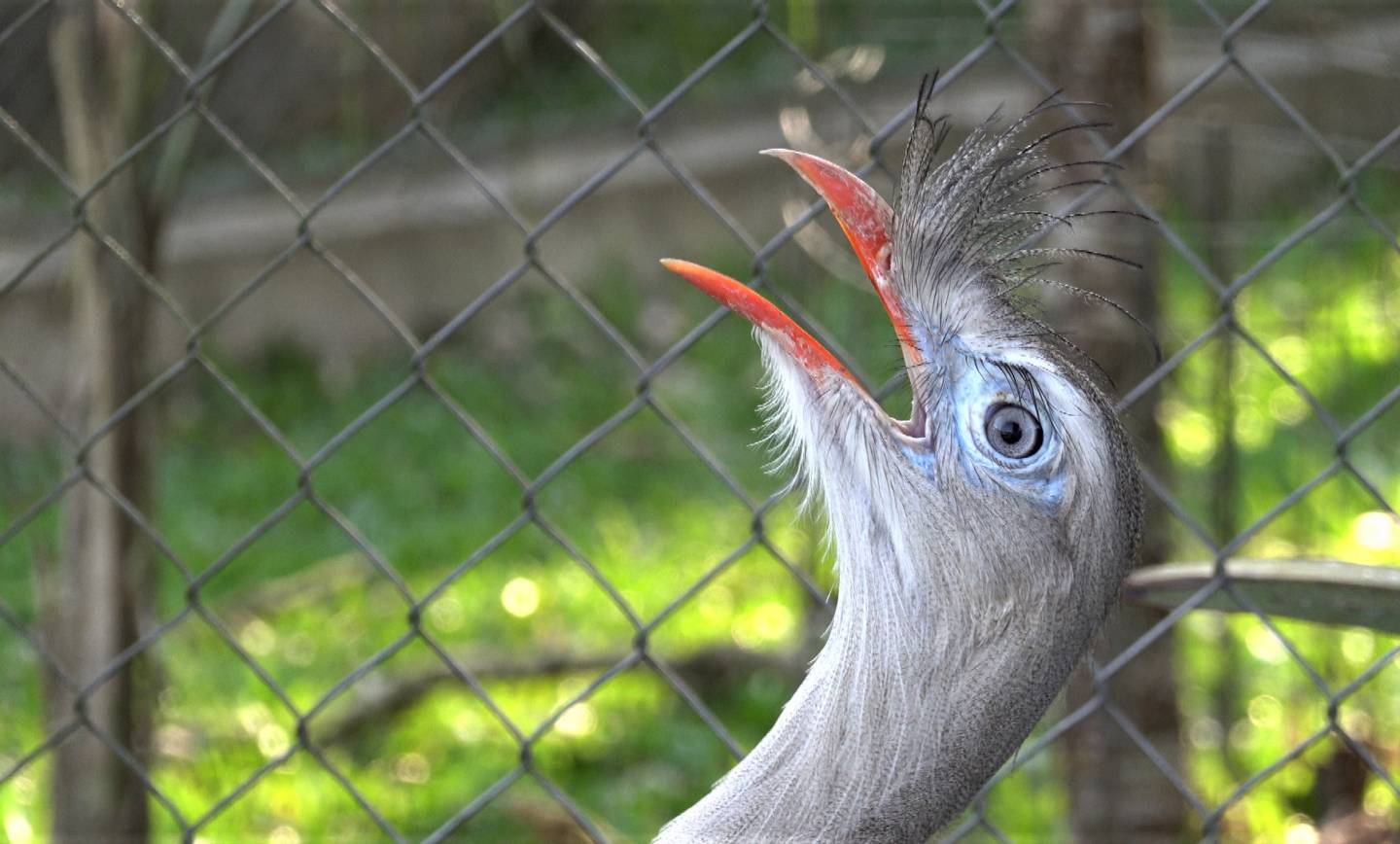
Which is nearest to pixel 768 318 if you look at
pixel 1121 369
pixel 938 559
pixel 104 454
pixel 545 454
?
pixel 938 559

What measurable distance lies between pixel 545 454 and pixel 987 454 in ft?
12.4

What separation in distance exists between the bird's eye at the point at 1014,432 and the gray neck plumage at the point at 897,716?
12cm

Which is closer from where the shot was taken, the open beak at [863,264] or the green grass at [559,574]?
the open beak at [863,264]

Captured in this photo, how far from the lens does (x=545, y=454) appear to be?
523 centimetres

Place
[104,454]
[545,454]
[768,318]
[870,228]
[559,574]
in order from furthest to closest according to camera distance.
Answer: [545,454], [559,574], [104,454], [870,228], [768,318]

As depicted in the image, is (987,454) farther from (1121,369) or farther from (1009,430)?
(1121,369)

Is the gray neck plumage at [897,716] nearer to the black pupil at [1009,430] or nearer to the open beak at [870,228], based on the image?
the black pupil at [1009,430]

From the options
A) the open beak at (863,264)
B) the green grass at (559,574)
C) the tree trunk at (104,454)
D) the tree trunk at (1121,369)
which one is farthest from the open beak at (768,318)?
the tree trunk at (104,454)

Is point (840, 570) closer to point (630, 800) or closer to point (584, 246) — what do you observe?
point (630, 800)

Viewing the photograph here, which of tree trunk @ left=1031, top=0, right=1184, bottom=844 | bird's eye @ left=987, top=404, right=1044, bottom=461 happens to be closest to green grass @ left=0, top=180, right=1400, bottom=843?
tree trunk @ left=1031, top=0, right=1184, bottom=844

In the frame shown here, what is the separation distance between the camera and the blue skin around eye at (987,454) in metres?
1.52

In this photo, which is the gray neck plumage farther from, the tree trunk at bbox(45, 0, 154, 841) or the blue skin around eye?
the tree trunk at bbox(45, 0, 154, 841)

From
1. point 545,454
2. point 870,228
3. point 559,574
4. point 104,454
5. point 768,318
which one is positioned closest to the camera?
point 768,318

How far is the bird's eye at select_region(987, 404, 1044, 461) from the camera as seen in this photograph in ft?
4.99
